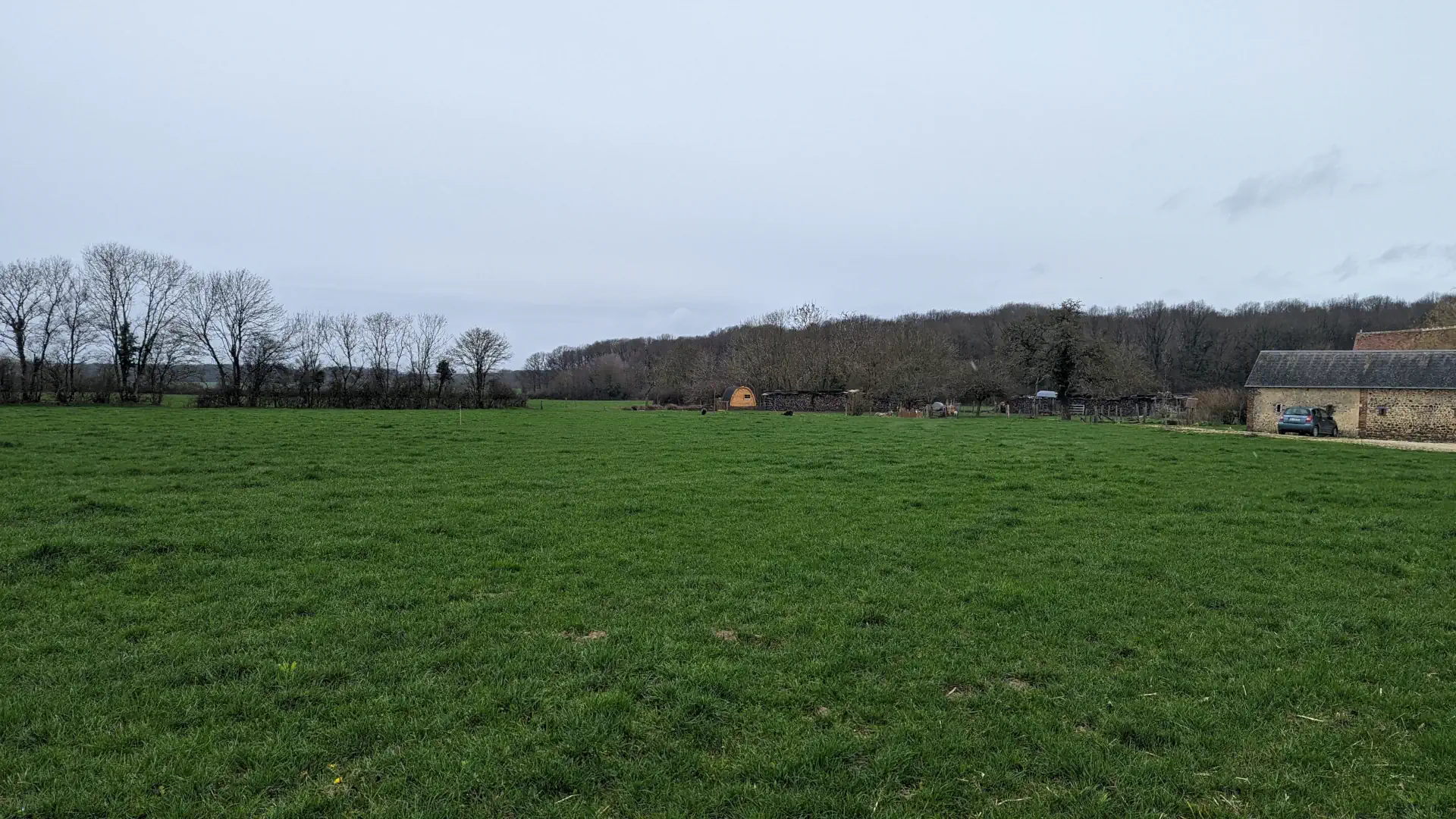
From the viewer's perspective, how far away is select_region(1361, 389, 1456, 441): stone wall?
95.5 ft

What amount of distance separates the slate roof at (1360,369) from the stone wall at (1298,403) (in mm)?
336

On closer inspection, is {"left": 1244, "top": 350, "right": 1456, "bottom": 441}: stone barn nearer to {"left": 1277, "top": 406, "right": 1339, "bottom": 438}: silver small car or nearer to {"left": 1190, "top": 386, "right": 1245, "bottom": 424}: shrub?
{"left": 1277, "top": 406, "right": 1339, "bottom": 438}: silver small car

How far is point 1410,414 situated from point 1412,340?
10.5 m

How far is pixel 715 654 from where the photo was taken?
4.77 m

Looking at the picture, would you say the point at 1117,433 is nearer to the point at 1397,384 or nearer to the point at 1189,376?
the point at 1397,384

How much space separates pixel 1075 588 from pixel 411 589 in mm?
5879

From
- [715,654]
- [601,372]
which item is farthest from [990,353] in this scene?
[715,654]

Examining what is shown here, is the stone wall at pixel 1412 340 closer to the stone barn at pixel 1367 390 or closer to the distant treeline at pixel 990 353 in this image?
the stone barn at pixel 1367 390

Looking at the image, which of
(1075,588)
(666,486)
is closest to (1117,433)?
(666,486)

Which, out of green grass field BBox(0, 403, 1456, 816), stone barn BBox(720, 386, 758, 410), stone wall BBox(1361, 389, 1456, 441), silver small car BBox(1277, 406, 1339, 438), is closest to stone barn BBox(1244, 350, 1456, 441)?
stone wall BBox(1361, 389, 1456, 441)

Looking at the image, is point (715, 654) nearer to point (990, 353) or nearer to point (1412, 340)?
Answer: point (1412, 340)

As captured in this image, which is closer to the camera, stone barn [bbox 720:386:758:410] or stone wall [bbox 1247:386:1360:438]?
stone wall [bbox 1247:386:1360:438]

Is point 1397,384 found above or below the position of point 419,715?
above

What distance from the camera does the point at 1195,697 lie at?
13.6 ft
